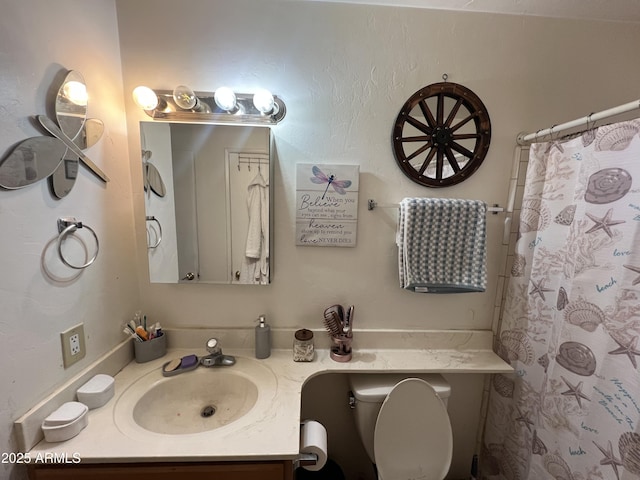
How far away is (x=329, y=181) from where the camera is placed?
112 cm

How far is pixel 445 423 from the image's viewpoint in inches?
43.0

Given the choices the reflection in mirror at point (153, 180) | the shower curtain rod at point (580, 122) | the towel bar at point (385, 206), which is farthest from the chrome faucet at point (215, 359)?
the shower curtain rod at point (580, 122)

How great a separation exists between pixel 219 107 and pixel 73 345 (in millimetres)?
969

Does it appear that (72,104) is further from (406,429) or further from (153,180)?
(406,429)

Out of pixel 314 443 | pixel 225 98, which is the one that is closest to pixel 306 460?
pixel 314 443

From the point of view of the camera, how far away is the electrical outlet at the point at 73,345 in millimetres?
827

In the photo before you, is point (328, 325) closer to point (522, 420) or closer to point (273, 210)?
point (273, 210)

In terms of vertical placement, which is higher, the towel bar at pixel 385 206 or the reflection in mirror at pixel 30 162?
the reflection in mirror at pixel 30 162

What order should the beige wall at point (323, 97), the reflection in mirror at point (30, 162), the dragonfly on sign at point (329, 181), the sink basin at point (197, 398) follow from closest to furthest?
the reflection in mirror at point (30, 162)
the sink basin at point (197, 398)
the beige wall at point (323, 97)
the dragonfly on sign at point (329, 181)

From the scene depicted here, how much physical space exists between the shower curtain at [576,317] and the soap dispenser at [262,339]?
109cm

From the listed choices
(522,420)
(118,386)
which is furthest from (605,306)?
(118,386)

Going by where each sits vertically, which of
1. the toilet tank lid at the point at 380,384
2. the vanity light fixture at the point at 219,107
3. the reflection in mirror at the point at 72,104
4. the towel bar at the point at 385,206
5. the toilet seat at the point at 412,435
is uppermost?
the vanity light fixture at the point at 219,107

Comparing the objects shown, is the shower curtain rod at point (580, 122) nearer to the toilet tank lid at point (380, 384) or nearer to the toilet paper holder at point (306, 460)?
the toilet tank lid at point (380, 384)

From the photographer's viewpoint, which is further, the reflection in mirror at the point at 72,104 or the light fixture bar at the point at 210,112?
the light fixture bar at the point at 210,112
